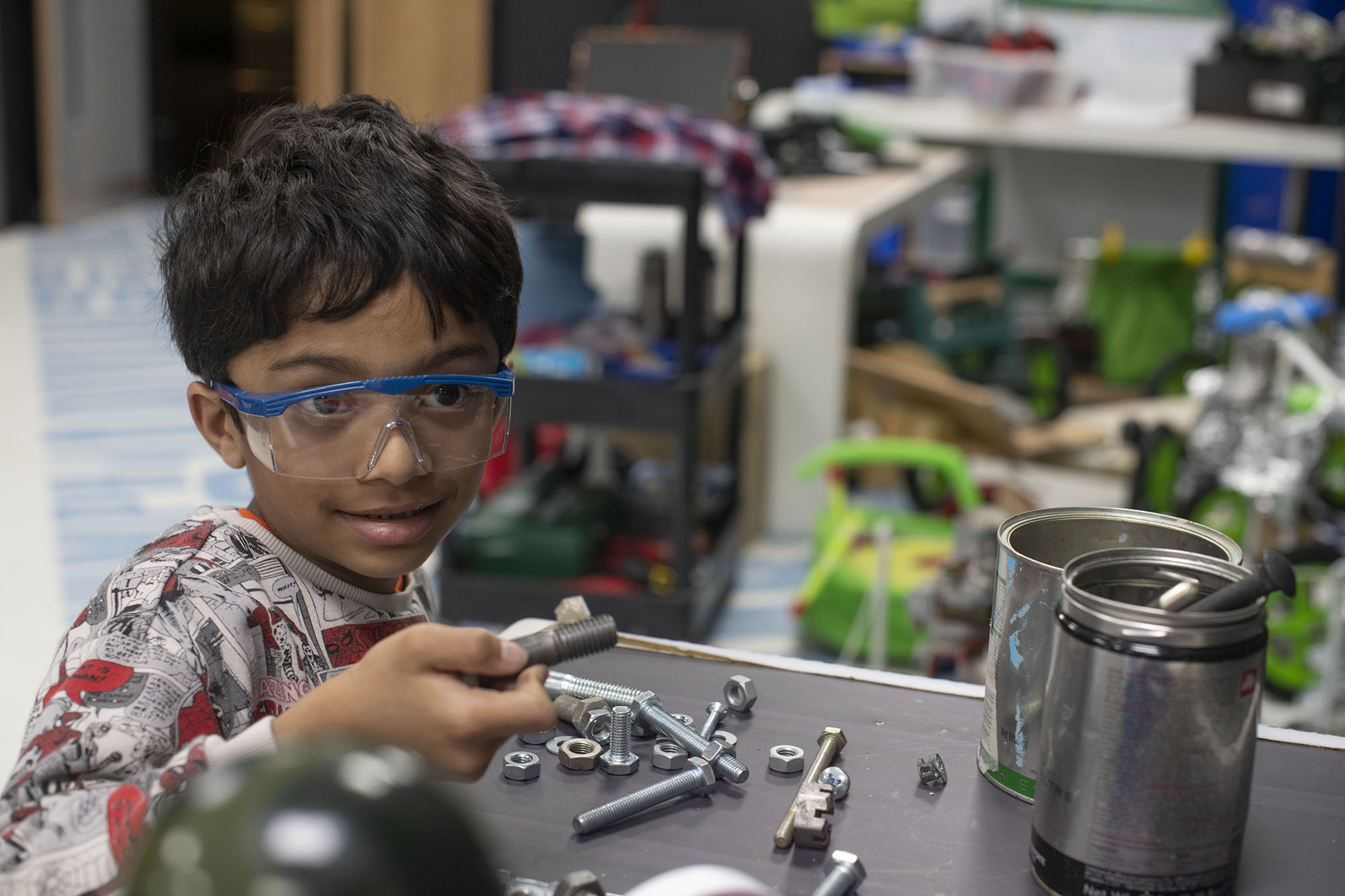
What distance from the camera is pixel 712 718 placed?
93 cm

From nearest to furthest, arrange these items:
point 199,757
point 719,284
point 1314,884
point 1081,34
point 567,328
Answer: point 199,757 < point 1314,884 < point 567,328 < point 719,284 < point 1081,34

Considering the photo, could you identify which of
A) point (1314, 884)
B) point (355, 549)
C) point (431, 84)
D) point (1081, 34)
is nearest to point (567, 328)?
point (355, 549)

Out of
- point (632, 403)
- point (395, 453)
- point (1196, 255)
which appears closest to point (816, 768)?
point (395, 453)

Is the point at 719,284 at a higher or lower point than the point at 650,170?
lower

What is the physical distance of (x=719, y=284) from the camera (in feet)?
12.4

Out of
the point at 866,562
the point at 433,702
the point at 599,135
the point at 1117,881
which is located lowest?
the point at 866,562

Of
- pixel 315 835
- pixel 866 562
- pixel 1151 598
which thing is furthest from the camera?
pixel 866 562

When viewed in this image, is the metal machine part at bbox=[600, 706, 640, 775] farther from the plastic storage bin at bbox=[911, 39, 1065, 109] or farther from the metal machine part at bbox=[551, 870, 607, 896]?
the plastic storage bin at bbox=[911, 39, 1065, 109]

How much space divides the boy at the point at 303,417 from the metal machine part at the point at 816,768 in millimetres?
212

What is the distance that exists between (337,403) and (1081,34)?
5214 mm

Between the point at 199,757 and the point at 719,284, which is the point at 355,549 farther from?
the point at 719,284

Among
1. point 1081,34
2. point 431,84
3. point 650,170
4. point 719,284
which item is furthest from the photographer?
point 431,84

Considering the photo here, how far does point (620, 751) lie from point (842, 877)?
0.20 metres

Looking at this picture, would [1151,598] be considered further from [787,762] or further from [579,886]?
[579,886]
